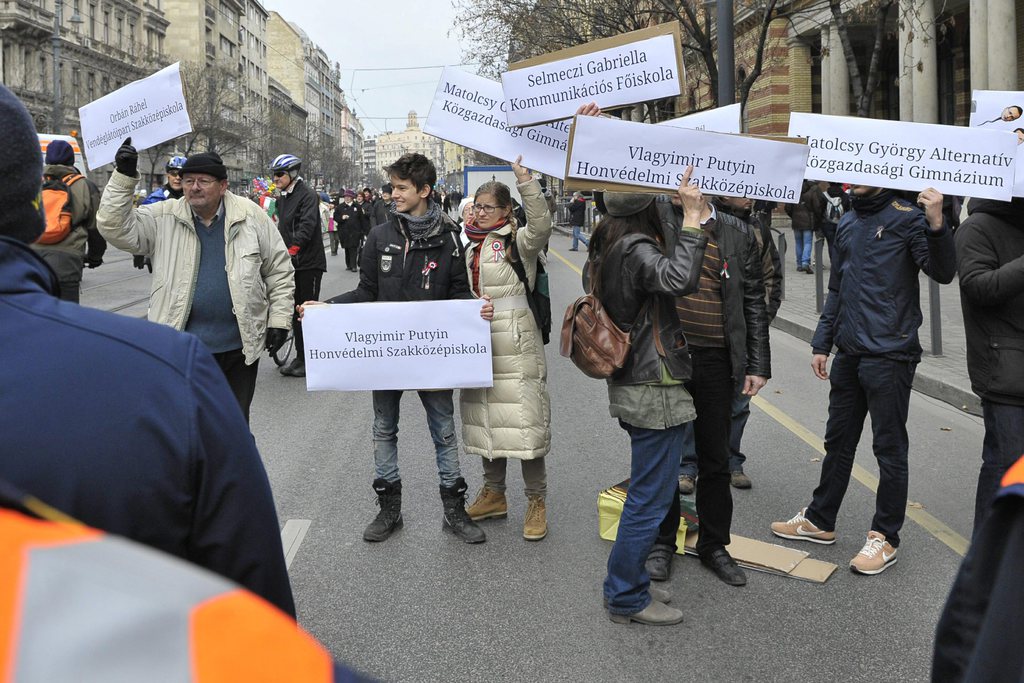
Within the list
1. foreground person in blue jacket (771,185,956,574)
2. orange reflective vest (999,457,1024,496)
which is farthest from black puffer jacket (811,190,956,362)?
orange reflective vest (999,457,1024,496)

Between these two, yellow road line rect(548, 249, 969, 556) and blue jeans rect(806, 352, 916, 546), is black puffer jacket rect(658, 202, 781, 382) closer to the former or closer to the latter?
blue jeans rect(806, 352, 916, 546)

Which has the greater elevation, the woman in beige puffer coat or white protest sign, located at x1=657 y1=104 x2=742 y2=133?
white protest sign, located at x1=657 y1=104 x2=742 y2=133

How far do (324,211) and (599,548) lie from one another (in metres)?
27.6

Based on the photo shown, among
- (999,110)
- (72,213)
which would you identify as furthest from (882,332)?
(72,213)

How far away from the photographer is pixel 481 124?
17.7ft

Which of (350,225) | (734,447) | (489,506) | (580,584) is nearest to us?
(580,584)

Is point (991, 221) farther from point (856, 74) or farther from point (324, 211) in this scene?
point (324, 211)

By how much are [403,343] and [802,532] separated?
7.52 feet

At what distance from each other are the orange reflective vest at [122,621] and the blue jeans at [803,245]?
19030 millimetres

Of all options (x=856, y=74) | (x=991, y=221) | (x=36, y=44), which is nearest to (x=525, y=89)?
(x=991, y=221)

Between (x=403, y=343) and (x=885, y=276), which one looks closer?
(x=885, y=276)

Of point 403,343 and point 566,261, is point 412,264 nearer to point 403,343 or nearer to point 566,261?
point 403,343

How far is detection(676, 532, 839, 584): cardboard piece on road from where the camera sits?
4.74 metres

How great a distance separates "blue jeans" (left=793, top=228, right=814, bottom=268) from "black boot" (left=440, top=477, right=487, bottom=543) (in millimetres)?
14858
